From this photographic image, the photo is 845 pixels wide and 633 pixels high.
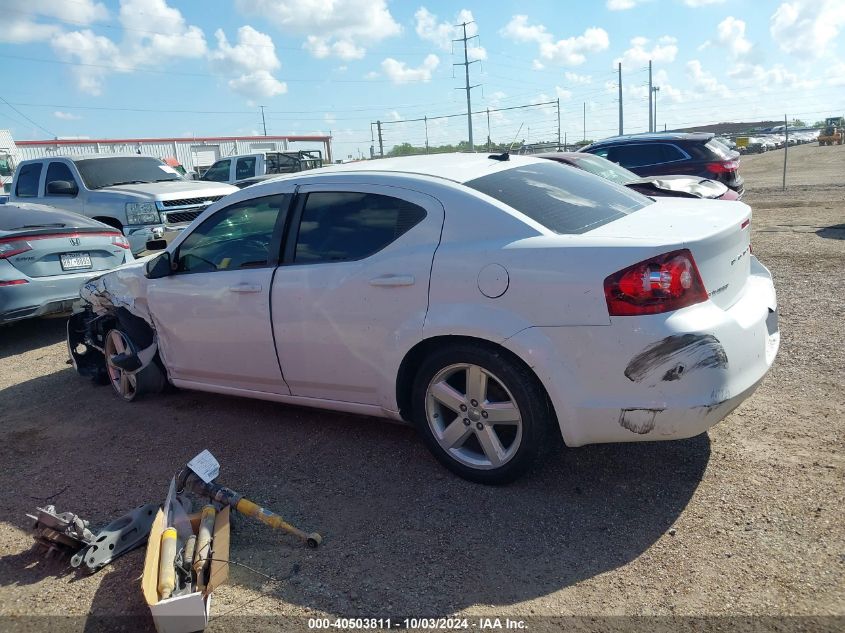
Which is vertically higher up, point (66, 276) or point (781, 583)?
point (66, 276)

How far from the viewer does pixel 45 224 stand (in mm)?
7277

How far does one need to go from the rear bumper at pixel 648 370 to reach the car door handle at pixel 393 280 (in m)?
0.66

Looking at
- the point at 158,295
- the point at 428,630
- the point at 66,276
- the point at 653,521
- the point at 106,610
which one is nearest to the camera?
the point at 428,630

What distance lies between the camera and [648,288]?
2904 millimetres

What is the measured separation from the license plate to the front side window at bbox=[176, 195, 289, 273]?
10.8 ft

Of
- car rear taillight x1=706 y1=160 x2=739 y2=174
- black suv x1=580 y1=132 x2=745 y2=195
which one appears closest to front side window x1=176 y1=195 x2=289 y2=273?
black suv x1=580 y1=132 x2=745 y2=195

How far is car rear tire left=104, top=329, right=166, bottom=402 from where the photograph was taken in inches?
199

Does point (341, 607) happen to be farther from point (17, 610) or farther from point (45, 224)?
point (45, 224)

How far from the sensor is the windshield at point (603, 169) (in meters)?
8.88

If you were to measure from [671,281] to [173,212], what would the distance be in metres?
8.51

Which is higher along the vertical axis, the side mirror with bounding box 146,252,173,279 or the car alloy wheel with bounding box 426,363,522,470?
the side mirror with bounding box 146,252,173,279

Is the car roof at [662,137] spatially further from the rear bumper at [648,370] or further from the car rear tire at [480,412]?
the car rear tire at [480,412]

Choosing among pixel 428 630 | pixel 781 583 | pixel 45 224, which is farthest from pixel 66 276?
pixel 781 583

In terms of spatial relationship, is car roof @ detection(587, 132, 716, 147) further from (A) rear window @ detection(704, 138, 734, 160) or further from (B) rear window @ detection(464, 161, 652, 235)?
(B) rear window @ detection(464, 161, 652, 235)
